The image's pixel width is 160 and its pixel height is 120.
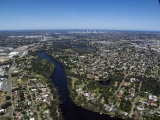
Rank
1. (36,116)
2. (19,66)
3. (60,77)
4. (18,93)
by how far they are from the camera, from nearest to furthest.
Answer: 1. (36,116)
2. (18,93)
3. (60,77)
4. (19,66)

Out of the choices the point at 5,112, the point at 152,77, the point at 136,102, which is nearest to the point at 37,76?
the point at 5,112

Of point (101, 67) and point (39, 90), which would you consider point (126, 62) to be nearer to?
point (101, 67)


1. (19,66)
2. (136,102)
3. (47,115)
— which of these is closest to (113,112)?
(136,102)

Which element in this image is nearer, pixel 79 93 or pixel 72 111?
pixel 72 111

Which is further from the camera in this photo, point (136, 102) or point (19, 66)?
point (19, 66)

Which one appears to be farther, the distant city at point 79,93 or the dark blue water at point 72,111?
the distant city at point 79,93

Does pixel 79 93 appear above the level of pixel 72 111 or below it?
above

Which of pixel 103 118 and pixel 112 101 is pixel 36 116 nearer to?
pixel 103 118

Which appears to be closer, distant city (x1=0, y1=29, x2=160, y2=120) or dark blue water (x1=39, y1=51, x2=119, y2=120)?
dark blue water (x1=39, y1=51, x2=119, y2=120)

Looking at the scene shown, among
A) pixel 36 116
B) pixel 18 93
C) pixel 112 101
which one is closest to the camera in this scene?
pixel 36 116
